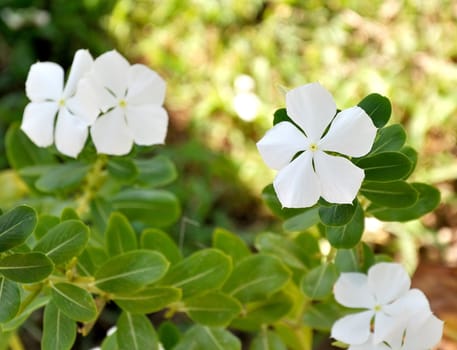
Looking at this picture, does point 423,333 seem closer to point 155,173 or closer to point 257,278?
point 257,278

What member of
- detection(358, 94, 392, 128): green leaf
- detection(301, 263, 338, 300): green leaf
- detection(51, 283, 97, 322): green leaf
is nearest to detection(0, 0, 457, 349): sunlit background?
detection(301, 263, 338, 300): green leaf

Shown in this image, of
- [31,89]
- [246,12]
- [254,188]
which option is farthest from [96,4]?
[31,89]

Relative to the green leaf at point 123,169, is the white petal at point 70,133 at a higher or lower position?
higher

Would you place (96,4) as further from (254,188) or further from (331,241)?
(331,241)

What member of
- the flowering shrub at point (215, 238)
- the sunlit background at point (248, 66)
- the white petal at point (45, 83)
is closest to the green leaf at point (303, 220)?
the flowering shrub at point (215, 238)

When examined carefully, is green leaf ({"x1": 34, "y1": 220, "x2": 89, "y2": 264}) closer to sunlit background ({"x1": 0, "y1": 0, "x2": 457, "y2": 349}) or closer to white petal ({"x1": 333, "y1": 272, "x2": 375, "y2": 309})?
white petal ({"x1": 333, "y1": 272, "x2": 375, "y2": 309})

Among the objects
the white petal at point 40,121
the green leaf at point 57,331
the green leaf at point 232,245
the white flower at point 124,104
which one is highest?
the white flower at point 124,104

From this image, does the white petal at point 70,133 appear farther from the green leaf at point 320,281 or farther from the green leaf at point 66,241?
the green leaf at point 320,281
